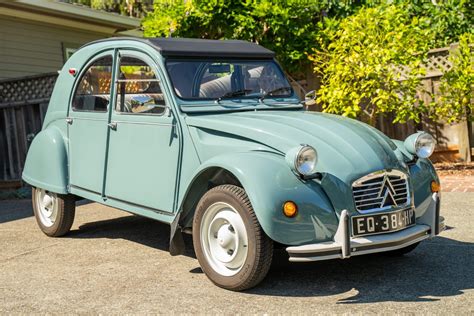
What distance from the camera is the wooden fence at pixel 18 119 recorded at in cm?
1134

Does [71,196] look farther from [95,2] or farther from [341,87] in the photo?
[95,2]

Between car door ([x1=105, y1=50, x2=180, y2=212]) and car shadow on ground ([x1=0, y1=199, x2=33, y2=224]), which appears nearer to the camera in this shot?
car door ([x1=105, y1=50, x2=180, y2=212])

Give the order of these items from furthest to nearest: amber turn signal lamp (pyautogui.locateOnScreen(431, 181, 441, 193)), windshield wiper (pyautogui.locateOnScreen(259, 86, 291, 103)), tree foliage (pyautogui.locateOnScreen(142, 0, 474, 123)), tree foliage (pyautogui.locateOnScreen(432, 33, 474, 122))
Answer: tree foliage (pyautogui.locateOnScreen(142, 0, 474, 123)), tree foliage (pyautogui.locateOnScreen(432, 33, 474, 122)), windshield wiper (pyautogui.locateOnScreen(259, 86, 291, 103)), amber turn signal lamp (pyautogui.locateOnScreen(431, 181, 441, 193))

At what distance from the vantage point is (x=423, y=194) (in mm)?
4723

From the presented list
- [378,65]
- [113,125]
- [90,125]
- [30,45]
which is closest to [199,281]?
[113,125]

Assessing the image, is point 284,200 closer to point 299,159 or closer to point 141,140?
point 299,159

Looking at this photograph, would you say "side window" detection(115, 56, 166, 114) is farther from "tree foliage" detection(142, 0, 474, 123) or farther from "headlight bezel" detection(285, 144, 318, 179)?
"tree foliage" detection(142, 0, 474, 123)

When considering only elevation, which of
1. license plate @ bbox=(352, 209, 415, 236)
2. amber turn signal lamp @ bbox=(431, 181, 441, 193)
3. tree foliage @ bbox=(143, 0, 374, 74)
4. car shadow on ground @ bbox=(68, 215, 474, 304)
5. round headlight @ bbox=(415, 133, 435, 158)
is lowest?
car shadow on ground @ bbox=(68, 215, 474, 304)

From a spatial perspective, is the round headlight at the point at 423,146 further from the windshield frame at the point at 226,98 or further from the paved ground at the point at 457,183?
the paved ground at the point at 457,183

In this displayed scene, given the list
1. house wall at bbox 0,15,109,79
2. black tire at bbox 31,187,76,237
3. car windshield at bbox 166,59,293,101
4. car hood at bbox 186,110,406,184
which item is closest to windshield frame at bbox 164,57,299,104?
car windshield at bbox 166,59,293,101

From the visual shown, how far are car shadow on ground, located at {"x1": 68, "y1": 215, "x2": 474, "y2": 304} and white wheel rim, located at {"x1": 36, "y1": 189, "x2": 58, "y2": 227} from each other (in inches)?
55.6

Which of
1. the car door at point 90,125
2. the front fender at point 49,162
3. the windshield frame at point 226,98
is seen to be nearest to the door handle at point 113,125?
the car door at point 90,125

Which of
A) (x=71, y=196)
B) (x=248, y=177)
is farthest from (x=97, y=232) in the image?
(x=248, y=177)

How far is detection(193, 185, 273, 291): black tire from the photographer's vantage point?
4.17 m
